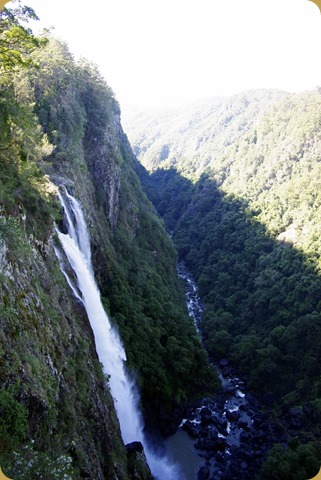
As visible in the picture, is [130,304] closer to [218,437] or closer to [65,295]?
[218,437]

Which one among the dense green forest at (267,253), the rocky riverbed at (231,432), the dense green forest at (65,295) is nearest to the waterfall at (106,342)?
the dense green forest at (65,295)

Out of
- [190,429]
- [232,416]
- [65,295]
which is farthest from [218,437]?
[65,295]

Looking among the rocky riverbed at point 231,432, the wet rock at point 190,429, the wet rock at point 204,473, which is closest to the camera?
the wet rock at point 204,473

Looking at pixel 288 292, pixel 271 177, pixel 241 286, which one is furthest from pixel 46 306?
pixel 271 177

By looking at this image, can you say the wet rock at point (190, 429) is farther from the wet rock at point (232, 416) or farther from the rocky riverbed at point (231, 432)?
the wet rock at point (232, 416)

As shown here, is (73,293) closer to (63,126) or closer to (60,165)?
(60,165)
